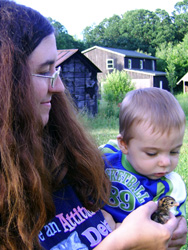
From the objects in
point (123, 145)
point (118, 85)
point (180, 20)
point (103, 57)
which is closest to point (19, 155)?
point (123, 145)

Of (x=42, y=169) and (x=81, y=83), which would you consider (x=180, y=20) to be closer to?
(x=81, y=83)

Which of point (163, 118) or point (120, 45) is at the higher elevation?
point (120, 45)

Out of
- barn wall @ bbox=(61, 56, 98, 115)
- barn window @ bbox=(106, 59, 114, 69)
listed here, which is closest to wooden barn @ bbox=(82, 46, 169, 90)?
barn window @ bbox=(106, 59, 114, 69)

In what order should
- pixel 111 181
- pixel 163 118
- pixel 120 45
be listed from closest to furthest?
pixel 163 118
pixel 111 181
pixel 120 45

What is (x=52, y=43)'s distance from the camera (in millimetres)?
1496

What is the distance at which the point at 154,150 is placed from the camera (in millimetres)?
1787

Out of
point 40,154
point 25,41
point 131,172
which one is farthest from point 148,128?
point 25,41

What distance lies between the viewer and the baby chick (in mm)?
1642

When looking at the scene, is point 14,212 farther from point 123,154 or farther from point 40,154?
point 123,154

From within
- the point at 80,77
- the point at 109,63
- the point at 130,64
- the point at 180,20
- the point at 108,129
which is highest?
the point at 180,20

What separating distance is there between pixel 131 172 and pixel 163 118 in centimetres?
42

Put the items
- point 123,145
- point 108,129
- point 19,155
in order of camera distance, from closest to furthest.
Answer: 1. point 19,155
2. point 123,145
3. point 108,129

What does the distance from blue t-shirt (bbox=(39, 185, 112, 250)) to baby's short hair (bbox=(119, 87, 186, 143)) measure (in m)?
0.55

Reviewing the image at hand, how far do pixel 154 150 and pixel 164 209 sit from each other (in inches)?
13.8
